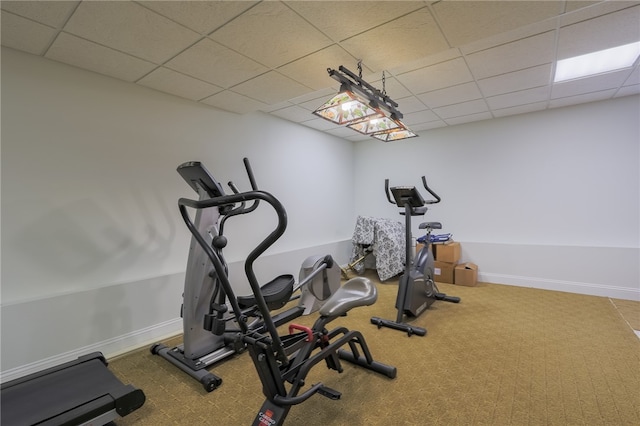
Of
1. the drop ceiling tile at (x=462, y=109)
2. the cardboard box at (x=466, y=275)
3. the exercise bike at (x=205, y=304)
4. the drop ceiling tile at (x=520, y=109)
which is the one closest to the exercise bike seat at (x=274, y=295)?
the exercise bike at (x=205, y=304)

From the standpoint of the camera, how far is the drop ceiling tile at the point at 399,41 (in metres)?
1.89

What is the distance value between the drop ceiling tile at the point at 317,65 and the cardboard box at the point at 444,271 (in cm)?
328

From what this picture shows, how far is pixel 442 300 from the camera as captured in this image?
3785mm

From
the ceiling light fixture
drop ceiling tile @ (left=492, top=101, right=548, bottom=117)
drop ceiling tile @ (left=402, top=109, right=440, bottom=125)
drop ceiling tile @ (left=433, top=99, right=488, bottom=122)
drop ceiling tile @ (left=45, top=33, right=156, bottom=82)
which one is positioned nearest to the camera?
drop ceiling tile @ (left=45, top=33, right=156, bottom=82)

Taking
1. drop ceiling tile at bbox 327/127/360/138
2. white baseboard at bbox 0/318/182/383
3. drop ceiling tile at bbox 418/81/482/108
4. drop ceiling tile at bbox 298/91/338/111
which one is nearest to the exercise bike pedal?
white baseboard at bbox 0/318/182/383

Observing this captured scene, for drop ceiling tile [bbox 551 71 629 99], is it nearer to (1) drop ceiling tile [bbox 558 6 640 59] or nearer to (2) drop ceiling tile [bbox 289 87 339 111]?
(1) drop ceiling tile [bbox 558 6 640 59]

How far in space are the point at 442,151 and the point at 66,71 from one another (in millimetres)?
5006

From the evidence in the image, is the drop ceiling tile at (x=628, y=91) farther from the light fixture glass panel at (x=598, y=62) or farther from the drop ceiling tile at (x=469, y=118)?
the drop ceiling tile at (x=469, y=118)

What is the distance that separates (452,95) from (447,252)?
232 cm

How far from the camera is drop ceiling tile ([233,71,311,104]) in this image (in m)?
2.70

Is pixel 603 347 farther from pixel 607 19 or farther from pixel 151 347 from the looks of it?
pixel 151 347

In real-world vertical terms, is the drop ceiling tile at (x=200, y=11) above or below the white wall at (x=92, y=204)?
above

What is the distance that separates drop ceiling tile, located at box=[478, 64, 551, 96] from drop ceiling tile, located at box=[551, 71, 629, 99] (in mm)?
339

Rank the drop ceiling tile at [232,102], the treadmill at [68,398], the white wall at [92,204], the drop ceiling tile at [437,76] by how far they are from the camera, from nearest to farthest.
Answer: the treadmill at [68,398], the white wall at [92,204], the drop ceiling tile at [437,76], the drop ceiling tile at [232,102]
